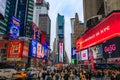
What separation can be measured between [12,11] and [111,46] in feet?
380

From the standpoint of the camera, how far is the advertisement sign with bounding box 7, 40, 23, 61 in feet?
236

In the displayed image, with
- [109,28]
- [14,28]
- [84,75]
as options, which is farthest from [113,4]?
[84,75]

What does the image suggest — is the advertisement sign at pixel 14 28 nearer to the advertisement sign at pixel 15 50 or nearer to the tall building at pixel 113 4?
the advertisement sign at pixel 15 50

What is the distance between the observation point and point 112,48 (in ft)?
213

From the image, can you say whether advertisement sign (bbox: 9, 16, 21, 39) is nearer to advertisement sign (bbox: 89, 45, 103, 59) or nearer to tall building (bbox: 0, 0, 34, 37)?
advertisement sign (bbox: 89, 45, 103, 59)

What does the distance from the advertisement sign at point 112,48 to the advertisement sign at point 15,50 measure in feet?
112

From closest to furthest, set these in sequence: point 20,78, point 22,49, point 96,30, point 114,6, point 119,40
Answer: point 20,78
point 96,30
point 119,40
point 22,49
point 114,6

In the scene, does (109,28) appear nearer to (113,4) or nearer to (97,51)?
(97,51)

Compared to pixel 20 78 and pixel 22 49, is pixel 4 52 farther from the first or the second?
pixel 20 78

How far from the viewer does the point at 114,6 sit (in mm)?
90312

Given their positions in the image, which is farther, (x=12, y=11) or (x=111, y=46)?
(x=12, y=11)

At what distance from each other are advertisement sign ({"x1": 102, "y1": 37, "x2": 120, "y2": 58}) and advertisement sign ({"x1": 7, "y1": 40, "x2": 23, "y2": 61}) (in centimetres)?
3402

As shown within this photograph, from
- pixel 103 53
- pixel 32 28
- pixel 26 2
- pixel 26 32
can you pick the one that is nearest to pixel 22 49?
pixel 32 28

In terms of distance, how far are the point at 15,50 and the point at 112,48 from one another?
38633 mm
